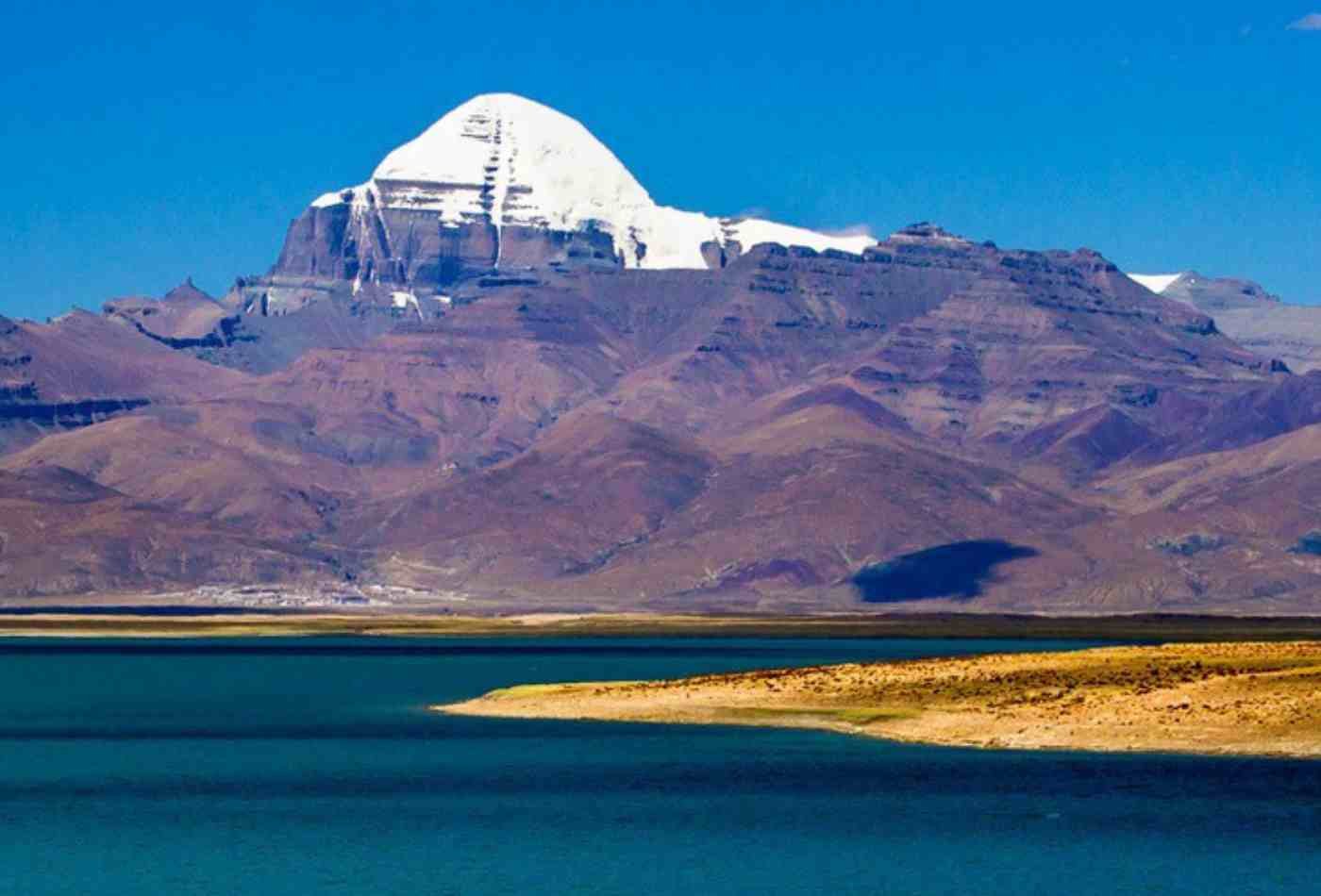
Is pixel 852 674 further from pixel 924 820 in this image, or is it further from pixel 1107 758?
pixel 924 820

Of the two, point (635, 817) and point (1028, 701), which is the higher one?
point (1028, 701)

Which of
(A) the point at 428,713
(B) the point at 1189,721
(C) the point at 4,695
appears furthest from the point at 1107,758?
(C) the point at 4,695

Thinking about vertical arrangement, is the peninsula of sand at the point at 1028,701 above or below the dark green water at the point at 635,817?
above

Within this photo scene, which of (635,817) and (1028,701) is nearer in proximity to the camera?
(635,817)

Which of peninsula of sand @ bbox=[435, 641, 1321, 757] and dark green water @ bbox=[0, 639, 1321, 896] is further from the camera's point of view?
peninsula of sand @ bbox=[435, 641, 1321, 757]

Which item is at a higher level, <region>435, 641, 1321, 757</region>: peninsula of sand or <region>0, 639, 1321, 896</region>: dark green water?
<region>435, 641, 1321, 757</region>: peninsula of sand
